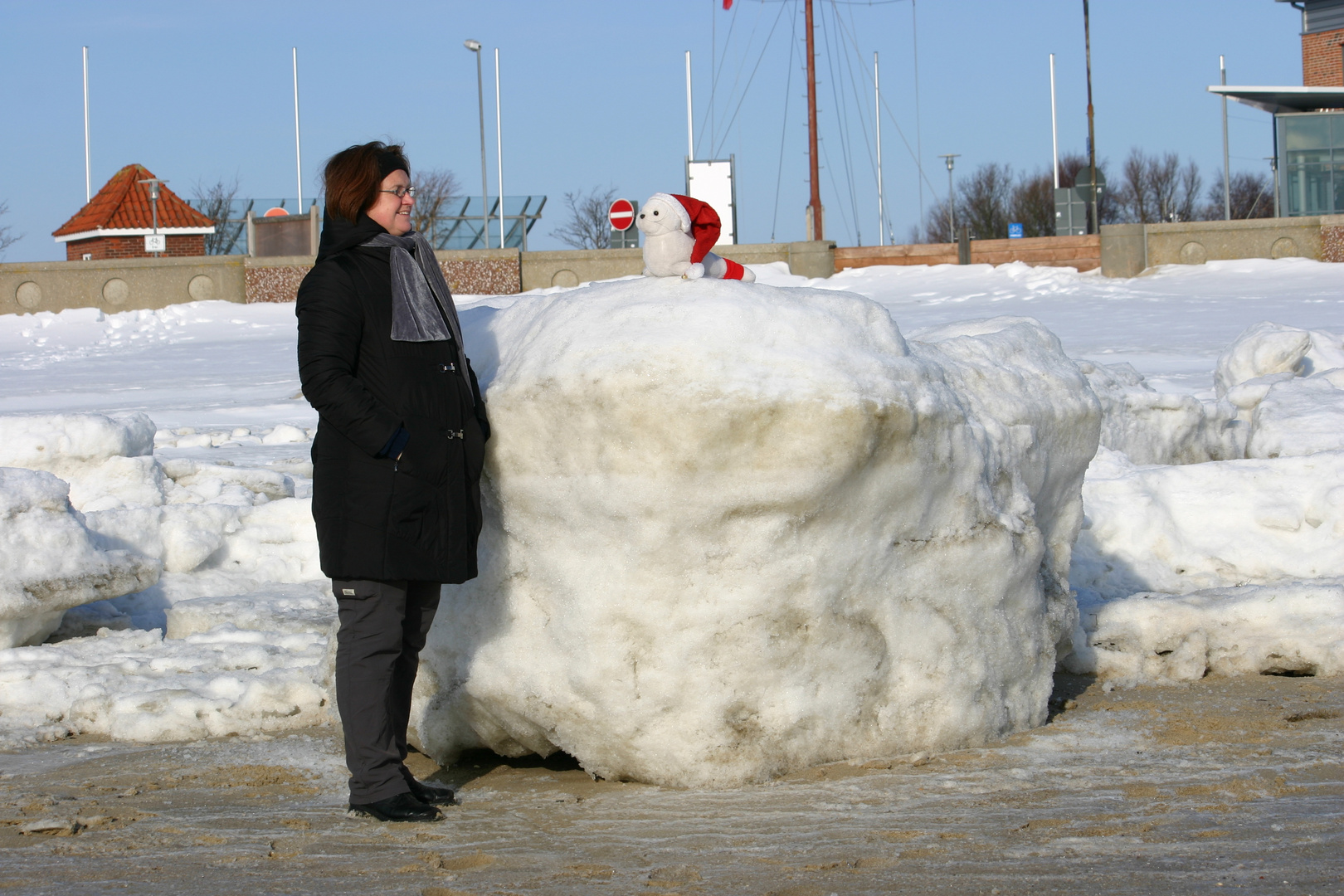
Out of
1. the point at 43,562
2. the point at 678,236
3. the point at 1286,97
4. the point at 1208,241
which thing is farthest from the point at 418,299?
the point at 1286,97

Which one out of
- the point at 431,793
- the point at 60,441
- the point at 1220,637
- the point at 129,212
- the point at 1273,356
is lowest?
the point at 431,793

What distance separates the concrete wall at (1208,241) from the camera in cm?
2180

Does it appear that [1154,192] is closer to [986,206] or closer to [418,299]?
[986,206]

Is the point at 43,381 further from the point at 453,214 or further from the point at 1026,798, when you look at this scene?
the point at 453,214

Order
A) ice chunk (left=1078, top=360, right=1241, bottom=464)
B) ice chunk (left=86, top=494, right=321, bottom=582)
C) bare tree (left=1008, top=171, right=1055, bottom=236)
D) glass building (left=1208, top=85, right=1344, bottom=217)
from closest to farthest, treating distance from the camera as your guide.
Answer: ice chunk (left=86, top=494, right=321, bottom=582) → ice chunk (left=1078, top=360, right=1241, bottom=464) → glass building (left=1208, top=85, right=1344, bottom=217) → bare tree (left=1008, top=171, right=1055, bottom=236)

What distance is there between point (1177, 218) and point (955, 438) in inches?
2256

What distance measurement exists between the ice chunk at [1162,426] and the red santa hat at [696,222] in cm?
438

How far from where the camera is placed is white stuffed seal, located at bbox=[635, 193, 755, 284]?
368 cm

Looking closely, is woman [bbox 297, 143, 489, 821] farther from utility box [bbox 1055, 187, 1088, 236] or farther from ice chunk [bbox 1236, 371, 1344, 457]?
utility box [bbox 1055, 187, 1088, 236]

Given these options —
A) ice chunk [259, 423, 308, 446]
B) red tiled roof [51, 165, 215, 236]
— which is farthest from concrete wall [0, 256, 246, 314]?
ice chunk [259, 423, 308, 446]

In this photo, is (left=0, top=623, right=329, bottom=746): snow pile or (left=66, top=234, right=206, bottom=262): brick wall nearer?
(left=0, top=623, right=329, bottom=746): snow pile

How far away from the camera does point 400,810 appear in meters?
3.26

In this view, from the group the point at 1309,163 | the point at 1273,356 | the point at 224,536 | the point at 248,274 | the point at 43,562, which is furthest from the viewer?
the point at 1309,163

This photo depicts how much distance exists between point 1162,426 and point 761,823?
18.0ft
